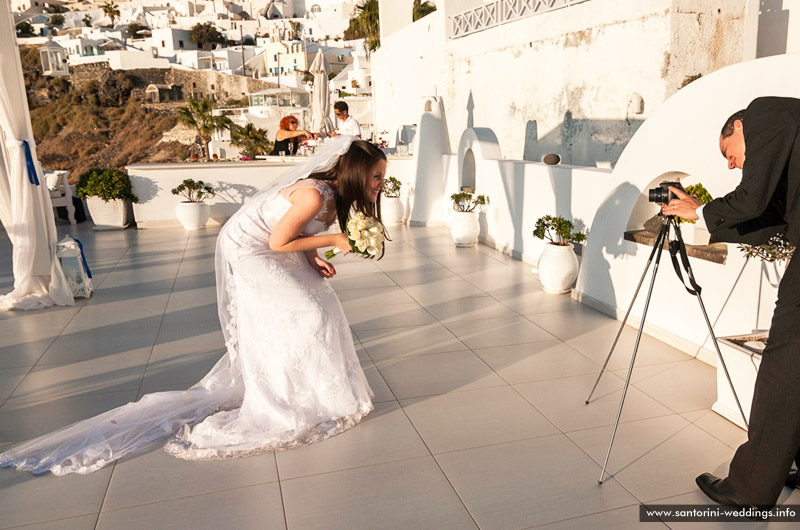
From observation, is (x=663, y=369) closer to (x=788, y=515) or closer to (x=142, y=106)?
(x=788, y=515)

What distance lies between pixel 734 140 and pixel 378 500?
2.37 meters

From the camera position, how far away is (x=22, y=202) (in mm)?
6090

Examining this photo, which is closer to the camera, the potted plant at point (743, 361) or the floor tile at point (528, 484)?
the floor tile at point (528, 484)

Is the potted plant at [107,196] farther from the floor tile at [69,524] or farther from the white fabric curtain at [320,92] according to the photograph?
the floor tile at [69,524]

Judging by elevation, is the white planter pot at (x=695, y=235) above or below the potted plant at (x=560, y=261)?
above

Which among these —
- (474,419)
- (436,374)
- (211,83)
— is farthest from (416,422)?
(211,83)

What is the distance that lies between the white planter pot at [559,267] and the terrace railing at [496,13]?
9.27 metres

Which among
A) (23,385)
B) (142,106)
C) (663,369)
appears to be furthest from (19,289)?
(142,106)

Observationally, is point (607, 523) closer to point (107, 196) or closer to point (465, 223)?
point (465, 223)

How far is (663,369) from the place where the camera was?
169 inches

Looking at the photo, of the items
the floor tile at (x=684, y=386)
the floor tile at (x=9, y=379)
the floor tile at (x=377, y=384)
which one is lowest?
the floor tile at (x=684, y=386)

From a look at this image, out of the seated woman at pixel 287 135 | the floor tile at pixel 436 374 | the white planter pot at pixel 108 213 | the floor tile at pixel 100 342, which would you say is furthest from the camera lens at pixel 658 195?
the seated woman at pixel 287 135

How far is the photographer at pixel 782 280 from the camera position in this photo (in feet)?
7.80

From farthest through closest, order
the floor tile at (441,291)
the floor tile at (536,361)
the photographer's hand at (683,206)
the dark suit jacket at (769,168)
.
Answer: the floor tile at (441,291) < the floor tile at (536,361) < the photographer's hand at (683,206) < the dark suit jacket at (769,168)
